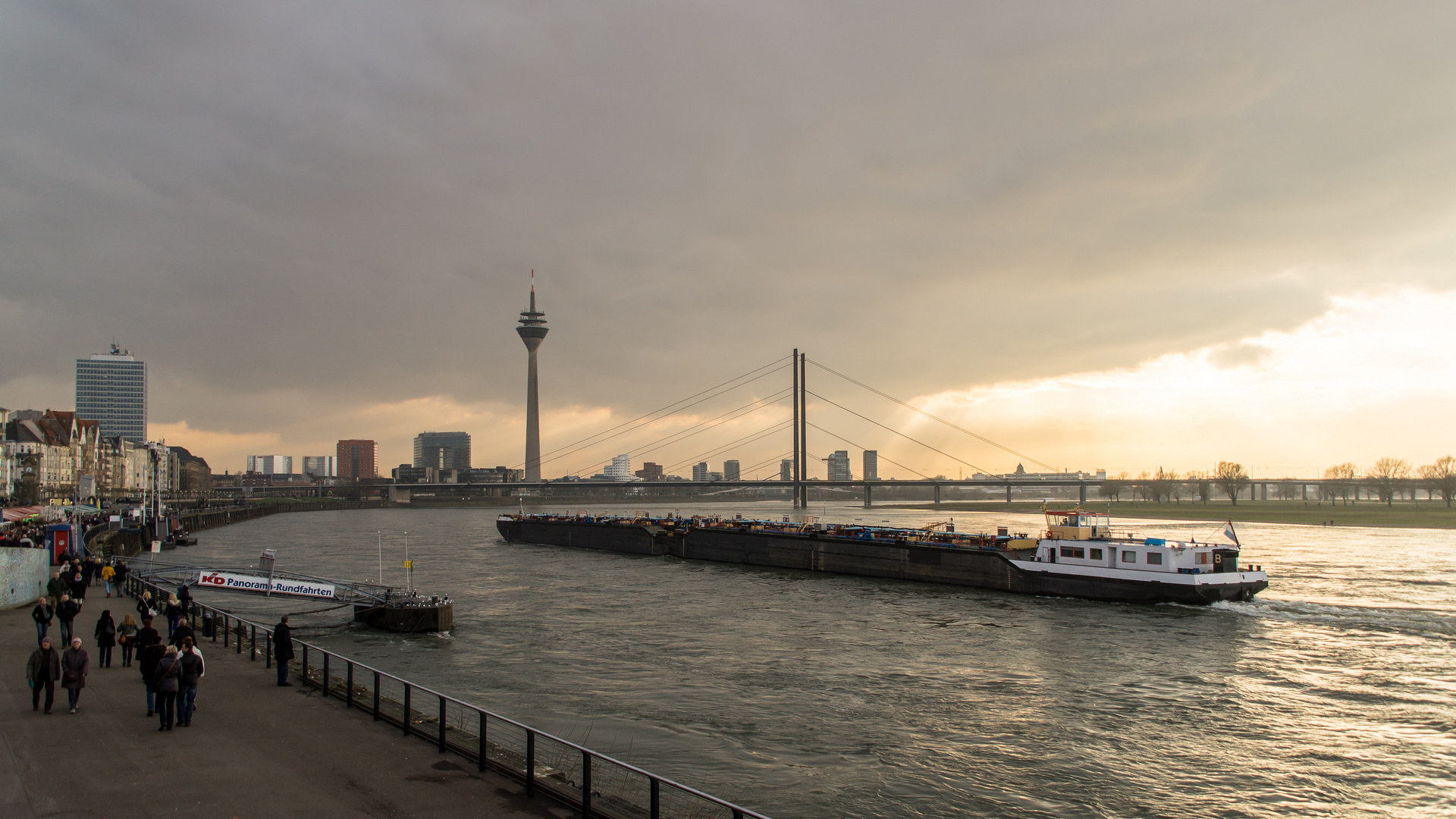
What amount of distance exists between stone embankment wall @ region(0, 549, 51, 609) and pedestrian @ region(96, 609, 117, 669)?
499 inches

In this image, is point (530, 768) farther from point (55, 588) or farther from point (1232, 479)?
point (1232, 479)

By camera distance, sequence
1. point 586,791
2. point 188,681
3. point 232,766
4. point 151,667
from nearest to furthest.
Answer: point 586,791, point 232,766, point 188,681, point 151,667

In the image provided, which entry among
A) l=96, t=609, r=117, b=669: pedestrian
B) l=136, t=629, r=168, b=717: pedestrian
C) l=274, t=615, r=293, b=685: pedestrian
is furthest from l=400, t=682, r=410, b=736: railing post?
l=96, t=609, r=117, b=669: pedestrian

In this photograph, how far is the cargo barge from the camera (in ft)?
133

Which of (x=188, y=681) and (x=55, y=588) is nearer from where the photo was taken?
(x=188, y=681)

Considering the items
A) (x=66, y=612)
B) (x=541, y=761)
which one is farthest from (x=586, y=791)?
(x=66, y=612)

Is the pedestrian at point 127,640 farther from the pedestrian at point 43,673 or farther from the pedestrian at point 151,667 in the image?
the pedestrian at point 151,667

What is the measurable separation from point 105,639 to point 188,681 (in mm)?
6511

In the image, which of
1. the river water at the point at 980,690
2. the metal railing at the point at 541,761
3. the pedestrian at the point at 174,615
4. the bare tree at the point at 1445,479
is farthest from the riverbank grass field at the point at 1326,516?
the pedestrian at the point at 174,615

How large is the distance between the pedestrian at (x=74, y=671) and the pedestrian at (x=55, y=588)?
623cm

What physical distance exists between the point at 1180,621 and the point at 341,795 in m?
36.6

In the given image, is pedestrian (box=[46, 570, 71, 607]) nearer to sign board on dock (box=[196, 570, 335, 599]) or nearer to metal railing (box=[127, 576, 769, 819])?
sign board on dock (box=[196, 570, 335, 599])

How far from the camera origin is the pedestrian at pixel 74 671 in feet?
47.2

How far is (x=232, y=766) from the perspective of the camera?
40.1ft
